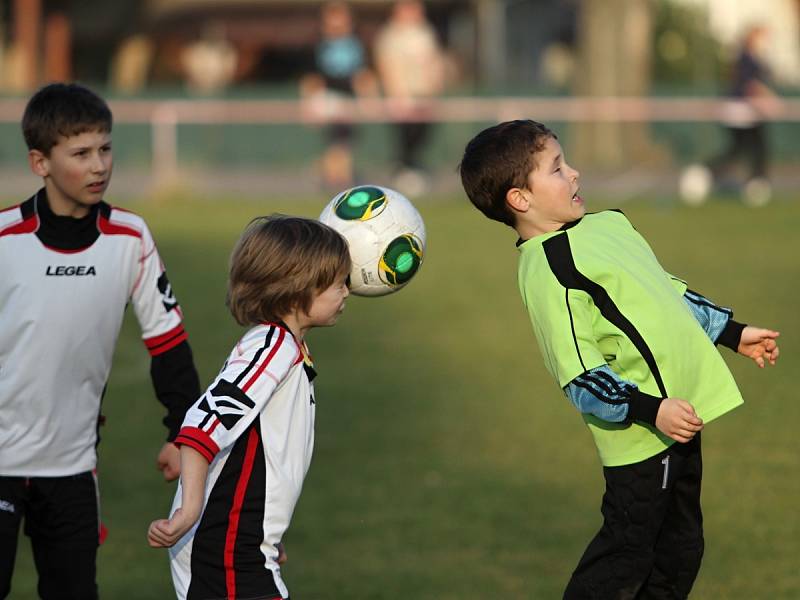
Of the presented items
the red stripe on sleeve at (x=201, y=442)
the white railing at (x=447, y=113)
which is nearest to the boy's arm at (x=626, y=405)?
the red stripe on sleeve at (x=201, y=442)

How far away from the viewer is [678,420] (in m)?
3.81

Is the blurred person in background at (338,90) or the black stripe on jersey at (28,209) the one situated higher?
the blurred person in background at (338,90)

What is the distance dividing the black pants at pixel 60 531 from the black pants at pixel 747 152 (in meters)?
15.4

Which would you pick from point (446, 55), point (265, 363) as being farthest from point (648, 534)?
point (446, 55)

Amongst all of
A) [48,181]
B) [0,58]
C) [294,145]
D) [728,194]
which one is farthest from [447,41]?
[48,181]

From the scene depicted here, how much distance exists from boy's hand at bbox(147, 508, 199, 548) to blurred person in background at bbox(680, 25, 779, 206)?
16.1 m

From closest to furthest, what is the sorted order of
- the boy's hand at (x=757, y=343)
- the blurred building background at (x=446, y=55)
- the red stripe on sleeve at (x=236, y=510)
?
the red stripe on sleeve at (x=236, y=510), the boy's hand at (x=757, y=343), the blurred building background at (x=446, y=55)

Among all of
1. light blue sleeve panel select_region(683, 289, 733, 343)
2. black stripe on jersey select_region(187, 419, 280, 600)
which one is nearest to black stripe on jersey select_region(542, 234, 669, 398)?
light blue sleeve panel select_region(683, 289, 733, 343)

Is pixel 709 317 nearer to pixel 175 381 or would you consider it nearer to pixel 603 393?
pixel 603 393

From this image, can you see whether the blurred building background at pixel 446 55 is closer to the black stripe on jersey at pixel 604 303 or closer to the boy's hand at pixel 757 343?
the boy's hand at pixel 757 343

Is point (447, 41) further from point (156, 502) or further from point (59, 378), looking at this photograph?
point (59, 378)

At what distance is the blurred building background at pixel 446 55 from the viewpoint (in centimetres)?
2072

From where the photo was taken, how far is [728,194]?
63.9ft

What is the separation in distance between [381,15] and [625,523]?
1256 inches
